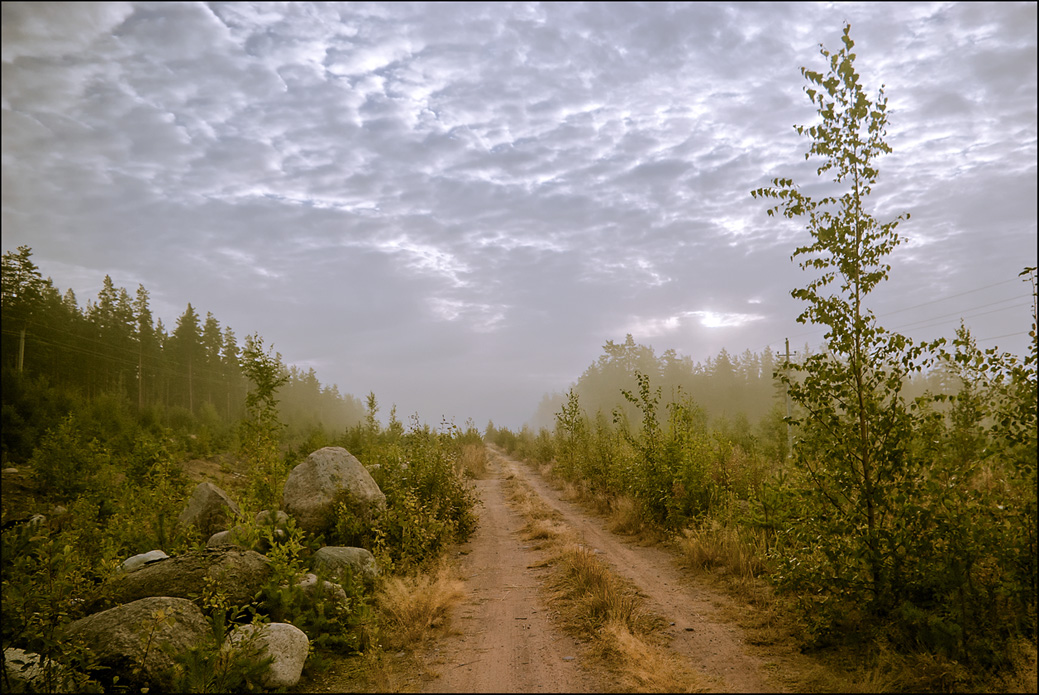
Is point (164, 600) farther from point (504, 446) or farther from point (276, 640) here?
point (504, 446)

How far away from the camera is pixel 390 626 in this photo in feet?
20.4

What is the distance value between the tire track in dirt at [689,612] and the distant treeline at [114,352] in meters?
19.4

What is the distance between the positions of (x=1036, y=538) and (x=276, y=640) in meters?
7.00

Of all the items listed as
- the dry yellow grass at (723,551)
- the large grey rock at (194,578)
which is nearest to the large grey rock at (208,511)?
the large grey rock at (194,578)

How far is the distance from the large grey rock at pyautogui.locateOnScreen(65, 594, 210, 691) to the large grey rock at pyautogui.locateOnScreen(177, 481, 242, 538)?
3906 millimetres

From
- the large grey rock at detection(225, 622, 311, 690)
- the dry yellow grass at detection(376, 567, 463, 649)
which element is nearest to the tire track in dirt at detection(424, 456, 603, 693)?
the dry yellow grass at detection(376, 567, 463, 649)

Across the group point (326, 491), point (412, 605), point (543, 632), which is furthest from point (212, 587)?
point (543, 632)

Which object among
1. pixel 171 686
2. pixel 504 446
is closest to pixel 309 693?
pixel 171 686

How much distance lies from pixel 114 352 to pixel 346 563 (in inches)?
1731

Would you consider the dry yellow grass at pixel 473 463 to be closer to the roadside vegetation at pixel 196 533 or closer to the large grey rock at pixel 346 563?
the roadside vegetation at pixel 196 533

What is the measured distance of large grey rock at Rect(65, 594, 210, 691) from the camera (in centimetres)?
471

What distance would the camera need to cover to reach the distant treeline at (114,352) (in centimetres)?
2991

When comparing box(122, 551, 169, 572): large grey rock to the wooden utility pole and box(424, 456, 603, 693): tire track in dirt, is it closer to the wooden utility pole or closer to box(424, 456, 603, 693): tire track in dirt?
box(424, 456, 603, 693): tire track in dirt

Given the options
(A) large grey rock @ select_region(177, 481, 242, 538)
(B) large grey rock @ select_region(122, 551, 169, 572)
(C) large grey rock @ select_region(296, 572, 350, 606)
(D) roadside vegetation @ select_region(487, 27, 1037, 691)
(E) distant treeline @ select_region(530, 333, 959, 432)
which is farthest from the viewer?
(E) distant treeline @ select_region(530, 333, 959, 432)
